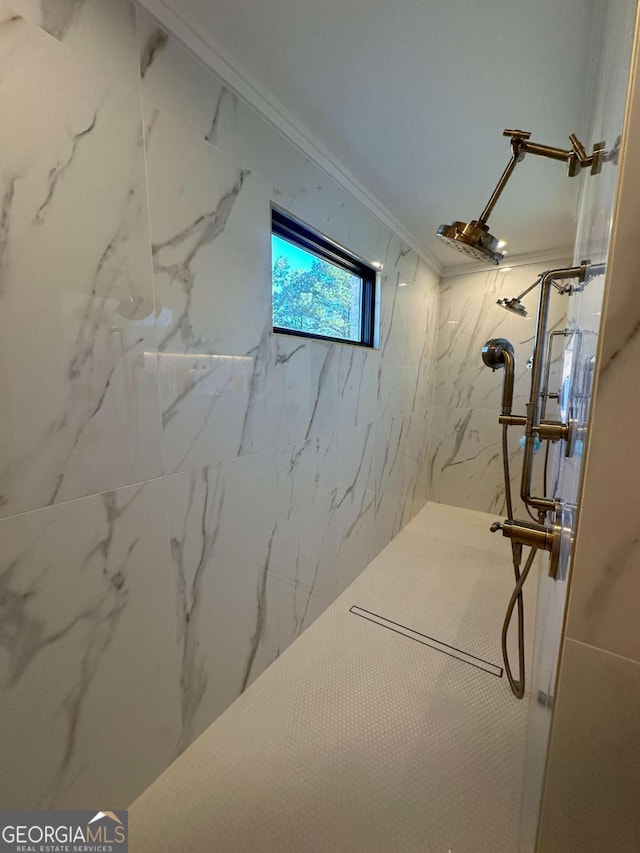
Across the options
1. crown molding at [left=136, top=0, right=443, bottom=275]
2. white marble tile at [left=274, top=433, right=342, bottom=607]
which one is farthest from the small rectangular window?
white marble tile at [left=274, top=433, right=342, bottom=607]

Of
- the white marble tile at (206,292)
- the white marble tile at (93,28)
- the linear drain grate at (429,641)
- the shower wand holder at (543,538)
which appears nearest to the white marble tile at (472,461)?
the linear drain grate at (429,641)

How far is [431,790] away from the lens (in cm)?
106

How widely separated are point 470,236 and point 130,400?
44.4 inches

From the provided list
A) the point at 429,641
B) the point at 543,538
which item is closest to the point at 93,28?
the point at 543,538

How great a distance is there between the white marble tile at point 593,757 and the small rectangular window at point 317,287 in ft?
4.22

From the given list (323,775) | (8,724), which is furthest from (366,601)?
(8,724)

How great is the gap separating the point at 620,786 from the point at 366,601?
67.2 inches

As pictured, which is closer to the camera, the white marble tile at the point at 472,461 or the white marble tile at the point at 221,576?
the white marble tile at the point at 221,576

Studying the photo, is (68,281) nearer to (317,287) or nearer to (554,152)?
(317,287)

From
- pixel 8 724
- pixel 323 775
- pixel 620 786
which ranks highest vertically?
pixel 620 786

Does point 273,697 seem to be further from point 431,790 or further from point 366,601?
point 366,601

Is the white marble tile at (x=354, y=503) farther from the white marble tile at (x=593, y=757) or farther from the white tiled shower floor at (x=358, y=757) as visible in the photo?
the white marble tile at (x=593, y=757)

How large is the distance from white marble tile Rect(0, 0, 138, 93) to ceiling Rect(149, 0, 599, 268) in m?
0.16

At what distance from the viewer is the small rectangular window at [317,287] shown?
141 centimetres
